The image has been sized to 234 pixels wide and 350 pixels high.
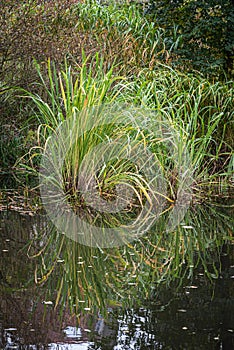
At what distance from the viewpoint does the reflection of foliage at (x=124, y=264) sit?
4.46m

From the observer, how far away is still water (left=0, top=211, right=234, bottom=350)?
3.65 metres

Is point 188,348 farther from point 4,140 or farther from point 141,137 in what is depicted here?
point 4,140

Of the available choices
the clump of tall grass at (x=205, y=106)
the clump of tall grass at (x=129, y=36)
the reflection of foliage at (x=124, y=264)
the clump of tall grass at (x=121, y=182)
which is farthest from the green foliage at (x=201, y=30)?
the reflection of foliage at (x=124, y=264)

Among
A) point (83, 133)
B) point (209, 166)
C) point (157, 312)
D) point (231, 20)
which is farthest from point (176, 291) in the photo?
point (231, 20)

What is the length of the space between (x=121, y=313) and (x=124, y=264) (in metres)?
1.11

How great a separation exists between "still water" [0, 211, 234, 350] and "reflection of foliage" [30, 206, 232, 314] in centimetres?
2

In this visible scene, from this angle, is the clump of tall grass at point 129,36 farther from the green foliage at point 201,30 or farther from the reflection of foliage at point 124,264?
the reflection of foliage at point 124,264

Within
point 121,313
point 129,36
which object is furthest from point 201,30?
point 121,313

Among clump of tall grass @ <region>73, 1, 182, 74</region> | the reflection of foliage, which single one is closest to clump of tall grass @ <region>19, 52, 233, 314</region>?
the reflection of foliage

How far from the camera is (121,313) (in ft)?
13.5

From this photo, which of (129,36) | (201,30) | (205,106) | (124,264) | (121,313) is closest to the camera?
(121,313)

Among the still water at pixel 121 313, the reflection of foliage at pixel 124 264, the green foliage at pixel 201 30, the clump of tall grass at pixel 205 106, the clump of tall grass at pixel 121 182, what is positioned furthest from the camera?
the green foliage at pixel 201 30

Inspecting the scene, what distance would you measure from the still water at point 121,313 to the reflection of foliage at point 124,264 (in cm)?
2

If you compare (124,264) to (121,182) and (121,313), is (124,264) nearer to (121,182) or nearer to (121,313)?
(121,313)
